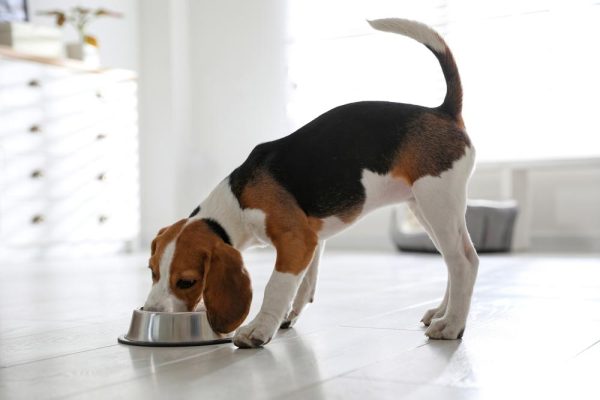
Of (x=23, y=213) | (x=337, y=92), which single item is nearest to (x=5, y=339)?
(x=23, y=213)

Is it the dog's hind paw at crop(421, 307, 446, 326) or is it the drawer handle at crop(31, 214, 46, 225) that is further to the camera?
the drawer handle at crop(31, 214, 46, 225)

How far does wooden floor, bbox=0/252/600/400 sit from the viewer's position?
4.51 feet

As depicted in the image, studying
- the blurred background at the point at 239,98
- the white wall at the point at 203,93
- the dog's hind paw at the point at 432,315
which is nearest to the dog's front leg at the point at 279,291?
the dog's hind paw at the point at 432,315

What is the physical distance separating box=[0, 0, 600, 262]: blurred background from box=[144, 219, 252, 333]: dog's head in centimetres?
375

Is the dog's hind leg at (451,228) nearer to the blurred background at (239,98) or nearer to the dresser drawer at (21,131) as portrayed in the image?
the blurred background at (239,98)

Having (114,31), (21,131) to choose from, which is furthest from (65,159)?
(114,31)

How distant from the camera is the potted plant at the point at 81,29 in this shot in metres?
6.09

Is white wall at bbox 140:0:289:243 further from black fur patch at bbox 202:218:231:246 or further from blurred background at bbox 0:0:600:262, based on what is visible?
black fur patch at bbox 202:218:231:246

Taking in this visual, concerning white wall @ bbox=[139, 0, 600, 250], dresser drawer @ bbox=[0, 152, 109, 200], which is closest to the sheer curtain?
white wall @ bbox=[139, 0, 600, 250]

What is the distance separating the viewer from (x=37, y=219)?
5.54 m

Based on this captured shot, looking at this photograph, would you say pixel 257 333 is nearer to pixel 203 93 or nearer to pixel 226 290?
pixel 226 290

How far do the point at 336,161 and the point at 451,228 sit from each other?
12.6 inches

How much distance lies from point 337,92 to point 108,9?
6.96 ft

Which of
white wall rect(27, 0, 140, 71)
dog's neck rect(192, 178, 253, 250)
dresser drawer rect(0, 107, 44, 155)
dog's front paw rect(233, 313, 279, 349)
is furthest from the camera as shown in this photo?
white wall rect(27, 0, 140, 71)
